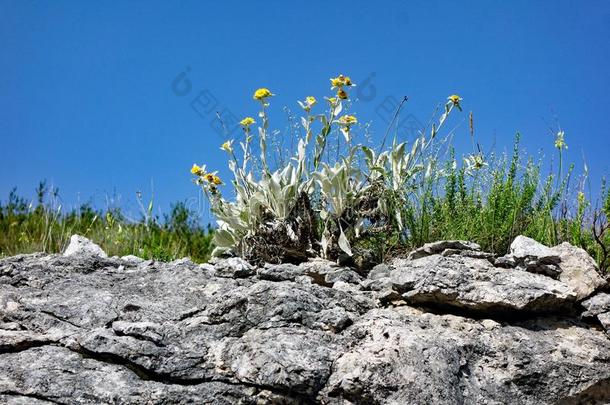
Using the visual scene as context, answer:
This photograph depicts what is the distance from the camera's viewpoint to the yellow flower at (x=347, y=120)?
5.79m

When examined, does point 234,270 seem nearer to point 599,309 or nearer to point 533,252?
point 533,252

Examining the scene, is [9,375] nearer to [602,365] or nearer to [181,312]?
[181,312]

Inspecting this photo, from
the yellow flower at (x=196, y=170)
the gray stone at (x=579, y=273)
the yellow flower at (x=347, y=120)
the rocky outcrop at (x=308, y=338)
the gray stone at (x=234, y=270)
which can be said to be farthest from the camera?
the yellow flower at (x=196, y=170)

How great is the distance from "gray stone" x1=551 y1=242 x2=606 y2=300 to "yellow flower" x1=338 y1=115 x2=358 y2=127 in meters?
1.98

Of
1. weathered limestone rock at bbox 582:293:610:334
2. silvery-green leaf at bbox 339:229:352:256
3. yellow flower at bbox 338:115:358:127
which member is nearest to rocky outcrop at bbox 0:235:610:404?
weathered limestone rock at bbox 582:293:610:334

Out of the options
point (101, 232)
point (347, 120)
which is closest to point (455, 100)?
point (347, 120)

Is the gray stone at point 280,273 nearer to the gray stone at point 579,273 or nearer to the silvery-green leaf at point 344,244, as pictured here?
the silvery-green leaf at point 344,244

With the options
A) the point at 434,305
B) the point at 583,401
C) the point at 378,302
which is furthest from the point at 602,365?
the point at 378,302

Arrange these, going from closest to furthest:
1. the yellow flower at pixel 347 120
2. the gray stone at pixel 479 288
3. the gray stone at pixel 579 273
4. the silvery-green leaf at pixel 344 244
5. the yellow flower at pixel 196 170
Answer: the gray stone at pixel 479 288, the gray stone at pixel 579 273, the silvery-green leaf at pixel 344 244, the yellow flower at pixel 347 120, the yellow flower at pixel 196 170

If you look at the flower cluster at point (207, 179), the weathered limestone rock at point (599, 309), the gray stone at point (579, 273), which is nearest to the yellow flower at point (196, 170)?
the flower cluster at point (207, 179)

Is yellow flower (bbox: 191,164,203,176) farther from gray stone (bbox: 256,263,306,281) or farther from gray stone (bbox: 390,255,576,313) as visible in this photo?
gray stone (bbox: 390,255,576,313)

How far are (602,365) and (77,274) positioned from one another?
11.7ft

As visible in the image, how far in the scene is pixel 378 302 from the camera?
4.48m

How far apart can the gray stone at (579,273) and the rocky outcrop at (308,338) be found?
0.13 feet
